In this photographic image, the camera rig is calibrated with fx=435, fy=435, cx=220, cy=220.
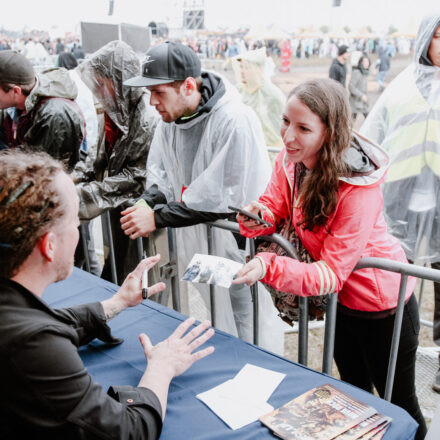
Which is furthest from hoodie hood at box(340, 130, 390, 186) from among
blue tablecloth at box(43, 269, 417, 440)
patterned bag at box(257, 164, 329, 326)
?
blue tablecloth at box(43, 269, 417, 440)

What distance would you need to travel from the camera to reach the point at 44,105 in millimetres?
2748

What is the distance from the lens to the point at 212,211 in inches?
95.0

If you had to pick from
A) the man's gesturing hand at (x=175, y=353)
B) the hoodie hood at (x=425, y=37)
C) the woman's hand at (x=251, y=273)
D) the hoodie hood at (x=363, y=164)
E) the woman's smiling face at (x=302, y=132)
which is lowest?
the man's gesturing hand at (x=175, y=353)

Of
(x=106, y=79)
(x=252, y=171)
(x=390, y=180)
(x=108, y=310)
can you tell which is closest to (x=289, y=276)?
(x=108, y=310)

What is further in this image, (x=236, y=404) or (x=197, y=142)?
(x=197, y=142)

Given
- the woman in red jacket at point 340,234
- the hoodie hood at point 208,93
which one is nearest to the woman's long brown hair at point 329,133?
the woman in red jacket at point 340,234

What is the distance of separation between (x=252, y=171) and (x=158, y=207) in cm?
58

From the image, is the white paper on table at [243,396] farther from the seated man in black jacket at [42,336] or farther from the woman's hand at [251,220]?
the woman's hand at [251,220]

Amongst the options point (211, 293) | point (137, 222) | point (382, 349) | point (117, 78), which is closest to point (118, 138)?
point (117, 78)

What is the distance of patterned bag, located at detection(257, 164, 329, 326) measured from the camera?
6.35ft

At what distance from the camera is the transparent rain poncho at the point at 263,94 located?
590 centimetres

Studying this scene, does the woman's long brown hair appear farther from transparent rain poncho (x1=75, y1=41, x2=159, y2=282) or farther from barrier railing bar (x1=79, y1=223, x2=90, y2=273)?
barrier railing bar (x1=79, y1=223, x2=90, y2=273)

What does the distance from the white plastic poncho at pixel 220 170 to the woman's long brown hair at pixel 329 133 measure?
747 mm

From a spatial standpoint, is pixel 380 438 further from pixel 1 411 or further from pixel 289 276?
pixel 1 411
